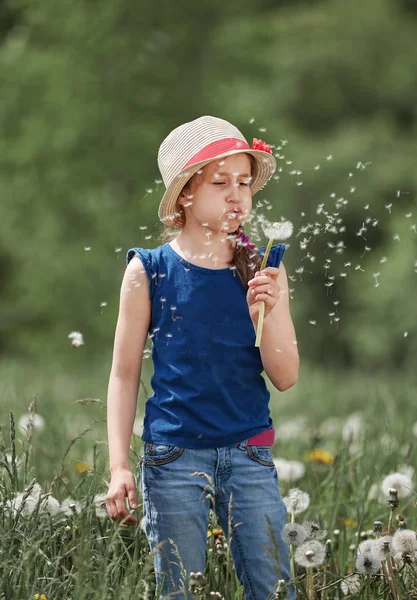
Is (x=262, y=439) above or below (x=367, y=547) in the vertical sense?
above

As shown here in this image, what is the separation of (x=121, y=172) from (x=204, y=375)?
25.4ft

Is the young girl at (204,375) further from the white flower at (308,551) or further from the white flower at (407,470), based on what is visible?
the white flower at (407,470)

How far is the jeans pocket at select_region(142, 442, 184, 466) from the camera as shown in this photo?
2133 mm

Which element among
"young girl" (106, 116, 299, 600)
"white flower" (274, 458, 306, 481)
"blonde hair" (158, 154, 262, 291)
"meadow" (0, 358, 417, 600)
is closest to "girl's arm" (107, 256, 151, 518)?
"young girl" (106, 116, 299, 600)

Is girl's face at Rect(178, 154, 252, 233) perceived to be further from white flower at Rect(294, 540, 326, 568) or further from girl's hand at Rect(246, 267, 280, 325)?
white flower at Rect(294, 540, 326, 568)

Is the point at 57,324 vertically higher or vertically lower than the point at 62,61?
lower

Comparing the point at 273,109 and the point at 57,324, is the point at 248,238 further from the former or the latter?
the point at 273,109

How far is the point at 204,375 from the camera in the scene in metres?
2.17

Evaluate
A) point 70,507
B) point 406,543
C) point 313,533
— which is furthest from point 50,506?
point 406,543

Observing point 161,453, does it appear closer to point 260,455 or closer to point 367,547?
point 260,455

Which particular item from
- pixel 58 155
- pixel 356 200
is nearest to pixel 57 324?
pixel 58 155

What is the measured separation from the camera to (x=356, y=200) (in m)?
13.7

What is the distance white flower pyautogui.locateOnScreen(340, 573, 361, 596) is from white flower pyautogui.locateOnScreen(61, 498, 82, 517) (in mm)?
701

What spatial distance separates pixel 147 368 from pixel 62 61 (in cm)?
332
